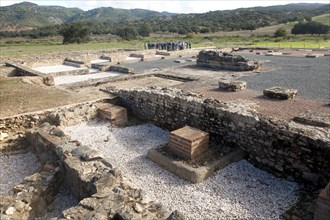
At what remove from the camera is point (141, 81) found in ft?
52.1

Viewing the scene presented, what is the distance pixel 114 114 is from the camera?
945 centimetres

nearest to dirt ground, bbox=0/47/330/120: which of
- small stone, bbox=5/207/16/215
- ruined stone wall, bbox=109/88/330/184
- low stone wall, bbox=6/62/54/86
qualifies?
low stone wall, bbox=6/62/54/86

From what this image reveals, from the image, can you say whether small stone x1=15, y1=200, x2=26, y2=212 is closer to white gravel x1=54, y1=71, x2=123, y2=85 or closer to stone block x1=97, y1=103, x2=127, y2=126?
stone block x1=97, y1=103, x2=127, y2=126

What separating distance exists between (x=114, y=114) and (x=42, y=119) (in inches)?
95.5

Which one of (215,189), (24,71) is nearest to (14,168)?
(215,189)

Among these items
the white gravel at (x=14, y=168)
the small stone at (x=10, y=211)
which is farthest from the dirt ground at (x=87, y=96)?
the small stone at (x=10, y=211)

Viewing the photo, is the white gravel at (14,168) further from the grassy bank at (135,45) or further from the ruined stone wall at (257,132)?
the grassy bank at (135,45)

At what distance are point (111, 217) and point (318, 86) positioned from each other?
12.3m

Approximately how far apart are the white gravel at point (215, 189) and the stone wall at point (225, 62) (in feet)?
39.9

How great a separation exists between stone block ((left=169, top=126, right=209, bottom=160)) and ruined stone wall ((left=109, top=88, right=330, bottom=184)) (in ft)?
2.69

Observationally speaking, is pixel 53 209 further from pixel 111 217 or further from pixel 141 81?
pixel 141 81

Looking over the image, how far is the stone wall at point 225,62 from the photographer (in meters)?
18.0

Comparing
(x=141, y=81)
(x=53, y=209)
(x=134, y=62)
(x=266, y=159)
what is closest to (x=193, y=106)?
(x=266, y=159)

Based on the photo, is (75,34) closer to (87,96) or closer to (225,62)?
(225,62)
